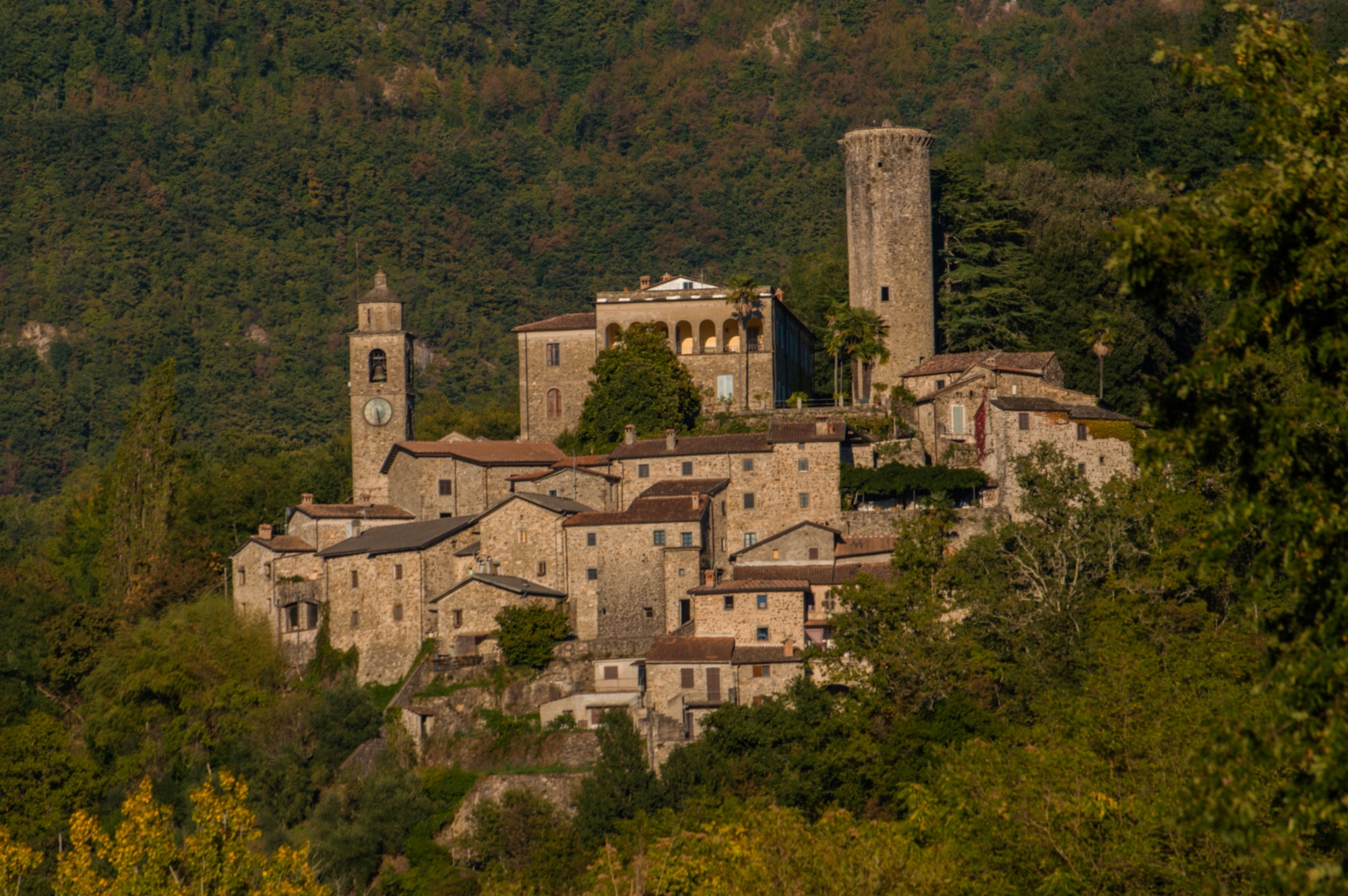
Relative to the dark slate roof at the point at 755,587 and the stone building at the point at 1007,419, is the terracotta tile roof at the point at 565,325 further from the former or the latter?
the dark slate roof at the point at 755,587

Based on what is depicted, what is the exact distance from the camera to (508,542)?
5447cm

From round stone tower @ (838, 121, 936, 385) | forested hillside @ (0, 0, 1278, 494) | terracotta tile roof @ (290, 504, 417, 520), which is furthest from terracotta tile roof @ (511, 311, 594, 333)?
forested hillside @ (0, 0, 1278, 494)

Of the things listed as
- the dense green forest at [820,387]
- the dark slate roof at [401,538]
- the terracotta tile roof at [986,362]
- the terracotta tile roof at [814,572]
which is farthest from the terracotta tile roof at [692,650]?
the terracotta tile roof at [986,362]

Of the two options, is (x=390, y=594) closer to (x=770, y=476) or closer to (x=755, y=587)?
(x=755, y=587)

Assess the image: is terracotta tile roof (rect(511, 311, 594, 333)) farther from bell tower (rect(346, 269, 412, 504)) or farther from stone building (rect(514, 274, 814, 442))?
bell tower (rect(346, 269, 412, 504))

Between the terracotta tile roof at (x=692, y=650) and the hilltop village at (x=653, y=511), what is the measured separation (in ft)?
0.25

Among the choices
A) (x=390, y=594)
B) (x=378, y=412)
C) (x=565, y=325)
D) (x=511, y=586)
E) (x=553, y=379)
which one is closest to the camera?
(x=511, y=586)

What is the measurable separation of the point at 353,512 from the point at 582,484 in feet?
25.8

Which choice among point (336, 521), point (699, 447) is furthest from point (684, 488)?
point (336, 521)

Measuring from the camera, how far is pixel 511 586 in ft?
173

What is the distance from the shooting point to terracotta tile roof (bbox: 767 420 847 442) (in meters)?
55.9

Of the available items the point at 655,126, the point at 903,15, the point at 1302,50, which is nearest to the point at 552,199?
the point at 655,126

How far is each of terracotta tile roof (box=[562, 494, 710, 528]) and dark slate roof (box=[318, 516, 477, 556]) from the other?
399cm

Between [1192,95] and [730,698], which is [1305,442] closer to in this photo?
[730,698]
